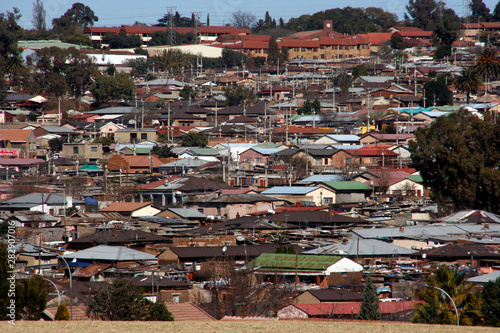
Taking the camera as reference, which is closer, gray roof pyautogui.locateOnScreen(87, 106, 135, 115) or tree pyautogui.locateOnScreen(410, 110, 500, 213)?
tree pyautogui.locateOnScreen(410, 110, 500, 213)

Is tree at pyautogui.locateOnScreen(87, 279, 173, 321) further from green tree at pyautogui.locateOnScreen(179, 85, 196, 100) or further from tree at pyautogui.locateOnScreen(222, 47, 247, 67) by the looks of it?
tree at pyautogui.locateOnScreen(222, 47, 247, 67)

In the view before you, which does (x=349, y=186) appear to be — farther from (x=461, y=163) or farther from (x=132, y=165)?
(x=132, y=165)

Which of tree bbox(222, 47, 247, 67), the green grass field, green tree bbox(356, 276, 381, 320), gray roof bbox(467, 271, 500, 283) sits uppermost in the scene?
tree bbox(222, 47, 247, 67)

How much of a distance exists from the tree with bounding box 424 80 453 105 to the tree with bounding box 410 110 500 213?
2695cm

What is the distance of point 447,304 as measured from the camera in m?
15.9

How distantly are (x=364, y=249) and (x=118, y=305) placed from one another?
35.8 feet

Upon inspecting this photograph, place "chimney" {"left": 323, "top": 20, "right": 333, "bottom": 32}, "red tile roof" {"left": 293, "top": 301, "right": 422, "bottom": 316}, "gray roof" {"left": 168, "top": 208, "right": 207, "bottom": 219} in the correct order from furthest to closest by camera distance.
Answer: "chimney" {"left": 323, "top": 20, "right": 333, "bottom": 32} < "gray roof" {"left": 168, "top": 208, "right": 207, "bottom": 219} < "red tile roof" {"left": 293, "top": 301, "right": 422, "bottom": 316}

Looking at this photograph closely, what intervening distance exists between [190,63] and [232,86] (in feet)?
36.6

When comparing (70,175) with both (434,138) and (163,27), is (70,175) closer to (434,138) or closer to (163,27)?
(434,138)

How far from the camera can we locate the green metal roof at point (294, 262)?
22062mm

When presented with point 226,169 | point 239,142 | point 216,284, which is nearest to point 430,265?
point 216,284

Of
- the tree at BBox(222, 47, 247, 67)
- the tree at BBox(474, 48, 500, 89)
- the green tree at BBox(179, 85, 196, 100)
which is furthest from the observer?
the tree at BBox(222, 47, 247, 67)

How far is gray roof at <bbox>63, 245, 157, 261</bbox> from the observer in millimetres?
23719

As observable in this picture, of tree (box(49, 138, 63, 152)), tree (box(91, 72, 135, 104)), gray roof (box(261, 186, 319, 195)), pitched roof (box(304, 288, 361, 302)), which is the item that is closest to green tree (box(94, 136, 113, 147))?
tree (box(49, 138, 63, 152))
